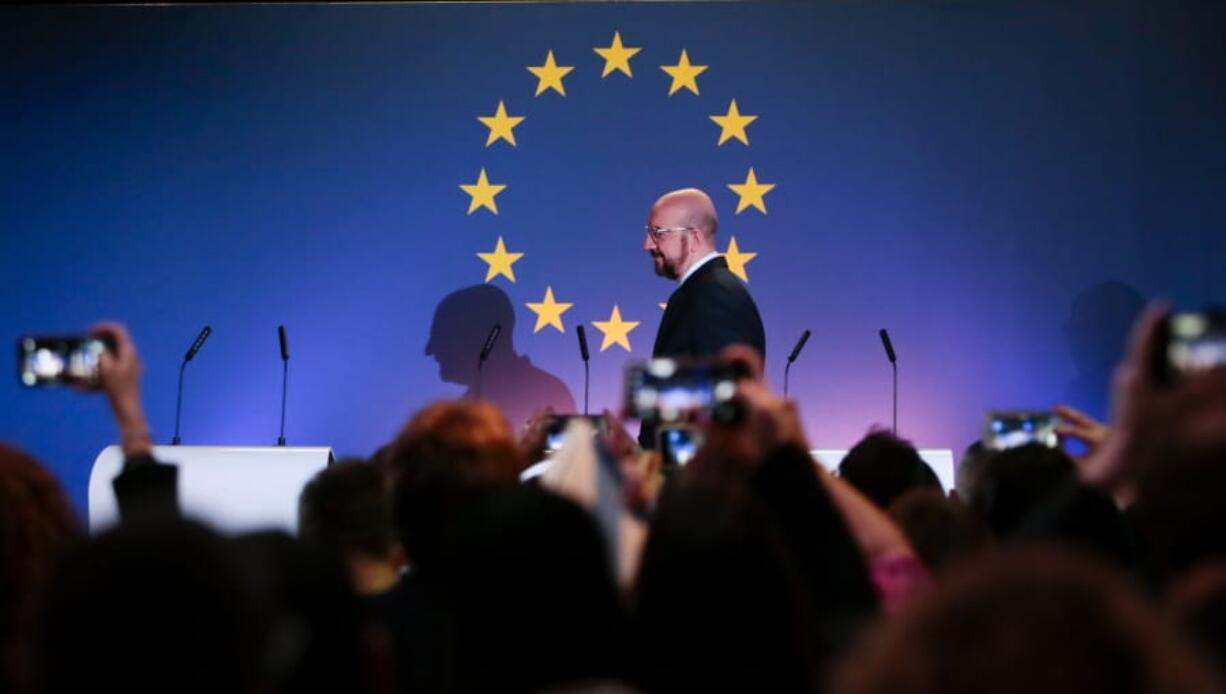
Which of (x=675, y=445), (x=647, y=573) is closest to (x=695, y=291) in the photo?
(x=675, y=445)

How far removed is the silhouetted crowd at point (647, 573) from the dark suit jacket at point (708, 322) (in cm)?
246

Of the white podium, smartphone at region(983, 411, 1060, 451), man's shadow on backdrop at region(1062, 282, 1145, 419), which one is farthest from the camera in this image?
man's shadow on backdrop at region(1062, 282, 1145, 419)

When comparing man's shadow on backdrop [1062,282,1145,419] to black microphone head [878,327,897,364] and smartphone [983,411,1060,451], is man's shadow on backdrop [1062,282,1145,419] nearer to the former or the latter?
black microphone head [878,327,897,364]

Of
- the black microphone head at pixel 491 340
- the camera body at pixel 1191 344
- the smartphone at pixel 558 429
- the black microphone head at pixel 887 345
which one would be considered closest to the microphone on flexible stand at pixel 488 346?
the black microphone head at pixel 491 340

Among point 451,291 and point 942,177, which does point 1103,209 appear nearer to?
point 942,177

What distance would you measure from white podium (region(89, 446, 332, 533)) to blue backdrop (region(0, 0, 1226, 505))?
1.08 meters

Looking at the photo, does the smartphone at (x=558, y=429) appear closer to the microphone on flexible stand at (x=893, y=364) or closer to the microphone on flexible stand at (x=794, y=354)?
the microphone on flexible stand at (x=794, y=354)

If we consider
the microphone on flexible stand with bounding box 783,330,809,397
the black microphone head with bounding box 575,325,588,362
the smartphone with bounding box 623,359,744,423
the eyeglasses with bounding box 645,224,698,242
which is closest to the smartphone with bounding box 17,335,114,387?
the smartphone with bounding box 623,359,744,423

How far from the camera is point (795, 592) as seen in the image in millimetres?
1848

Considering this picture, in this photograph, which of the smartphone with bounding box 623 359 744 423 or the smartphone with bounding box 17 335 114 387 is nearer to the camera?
the smartphone with bounding box 623 359 744 423

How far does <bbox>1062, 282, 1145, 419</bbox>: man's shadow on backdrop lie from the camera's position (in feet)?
23.2

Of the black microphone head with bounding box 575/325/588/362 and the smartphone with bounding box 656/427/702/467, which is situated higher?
the black microphone head with bounding box 575/325/588/362

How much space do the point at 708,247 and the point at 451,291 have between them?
1.59 metres

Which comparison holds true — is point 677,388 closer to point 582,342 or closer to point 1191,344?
point 1191,344
